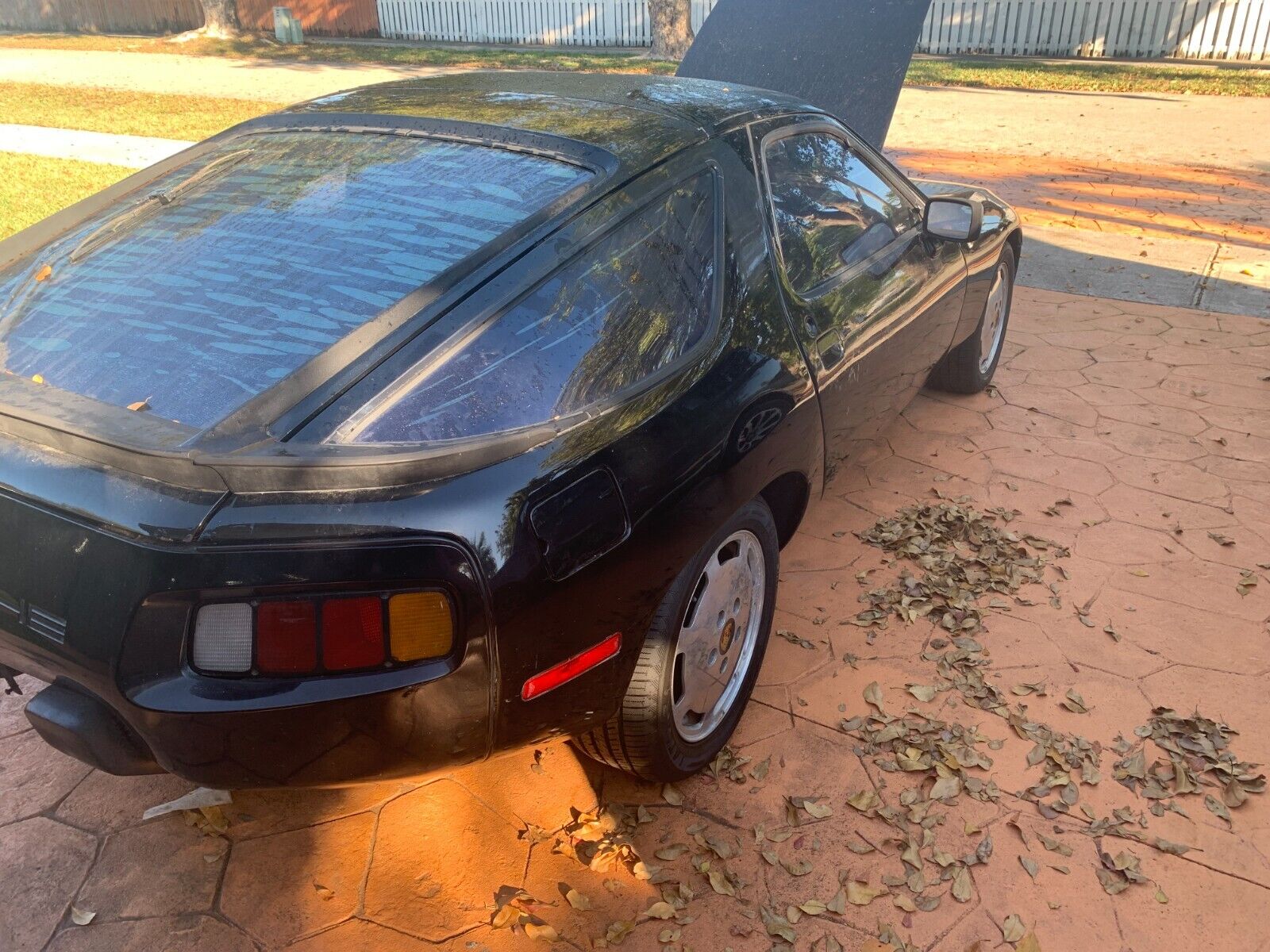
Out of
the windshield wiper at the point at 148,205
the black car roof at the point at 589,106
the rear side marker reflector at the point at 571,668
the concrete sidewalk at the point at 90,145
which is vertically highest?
the black car roof at the point at 589,106

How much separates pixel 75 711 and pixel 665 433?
1.35 meters

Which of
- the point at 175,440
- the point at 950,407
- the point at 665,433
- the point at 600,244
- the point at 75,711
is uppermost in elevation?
the point at 600,244

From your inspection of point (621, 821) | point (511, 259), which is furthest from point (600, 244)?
point (621, 821)

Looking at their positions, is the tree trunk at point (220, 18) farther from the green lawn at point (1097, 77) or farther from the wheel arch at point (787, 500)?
the wheel arch at point (787, 500)

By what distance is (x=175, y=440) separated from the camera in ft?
6.33

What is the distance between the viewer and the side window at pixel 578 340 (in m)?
2.05

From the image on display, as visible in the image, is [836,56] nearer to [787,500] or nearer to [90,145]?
[787,500]

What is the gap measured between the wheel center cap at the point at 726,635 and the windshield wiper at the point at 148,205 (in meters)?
1.97

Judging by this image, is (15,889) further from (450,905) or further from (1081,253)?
(1081,253)

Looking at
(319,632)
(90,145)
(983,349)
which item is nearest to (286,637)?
(319,632)

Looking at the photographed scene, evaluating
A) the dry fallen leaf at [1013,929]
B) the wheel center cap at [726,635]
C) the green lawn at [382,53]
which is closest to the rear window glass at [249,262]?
the wheel center cap at [726,635]

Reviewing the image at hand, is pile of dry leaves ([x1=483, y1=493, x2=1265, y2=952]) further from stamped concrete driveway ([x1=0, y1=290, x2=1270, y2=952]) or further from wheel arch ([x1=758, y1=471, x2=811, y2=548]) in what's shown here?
wheel arch ([x1=758, y1=471, x2=811, y2=548])

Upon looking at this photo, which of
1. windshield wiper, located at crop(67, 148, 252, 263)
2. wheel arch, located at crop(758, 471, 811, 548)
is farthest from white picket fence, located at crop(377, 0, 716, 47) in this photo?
wheel arch, located at crop(758, 471, 811, 548)

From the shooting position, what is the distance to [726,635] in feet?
9.22
